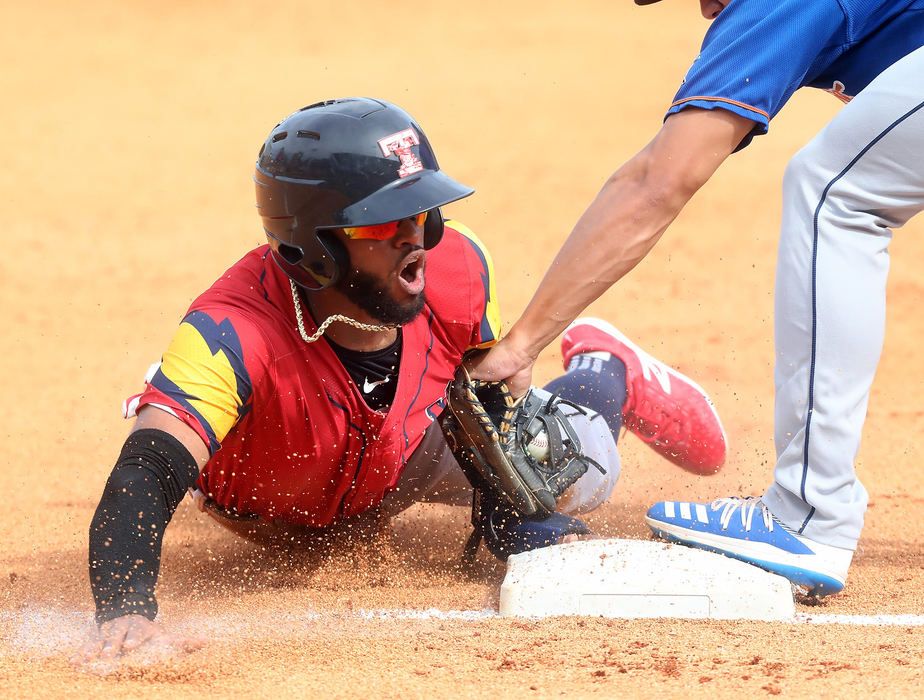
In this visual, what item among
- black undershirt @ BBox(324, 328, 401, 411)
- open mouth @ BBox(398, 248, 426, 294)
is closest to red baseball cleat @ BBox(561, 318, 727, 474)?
black undershirt @ BBox(324, 328, 401, 411)

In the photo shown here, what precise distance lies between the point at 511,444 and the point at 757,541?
0.85 m

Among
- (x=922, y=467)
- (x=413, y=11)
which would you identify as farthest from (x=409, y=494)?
(x=413, y=11)

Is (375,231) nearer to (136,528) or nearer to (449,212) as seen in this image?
(136,528)

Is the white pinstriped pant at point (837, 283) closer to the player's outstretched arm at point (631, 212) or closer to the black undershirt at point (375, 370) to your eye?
the player's outstretched arm at point (631, 212)

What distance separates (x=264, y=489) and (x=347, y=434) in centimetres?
35

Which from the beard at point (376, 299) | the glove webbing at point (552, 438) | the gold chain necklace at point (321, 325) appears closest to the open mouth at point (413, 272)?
the beard at point (376, 299)

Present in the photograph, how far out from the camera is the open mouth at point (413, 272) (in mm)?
3078

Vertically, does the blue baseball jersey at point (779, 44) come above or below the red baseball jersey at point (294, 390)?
above

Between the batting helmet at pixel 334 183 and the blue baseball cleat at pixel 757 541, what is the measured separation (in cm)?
124

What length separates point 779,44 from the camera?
2957 mm

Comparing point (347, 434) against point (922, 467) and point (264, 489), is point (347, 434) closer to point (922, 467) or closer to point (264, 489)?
point (264, 489)

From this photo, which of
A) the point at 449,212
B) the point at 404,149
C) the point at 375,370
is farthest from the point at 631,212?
the point at 449,212

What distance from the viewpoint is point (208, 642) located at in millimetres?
2717

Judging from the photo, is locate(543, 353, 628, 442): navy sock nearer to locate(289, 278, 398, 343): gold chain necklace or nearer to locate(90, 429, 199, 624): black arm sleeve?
locate(289, 278, 398, 343): gold chain necklace
